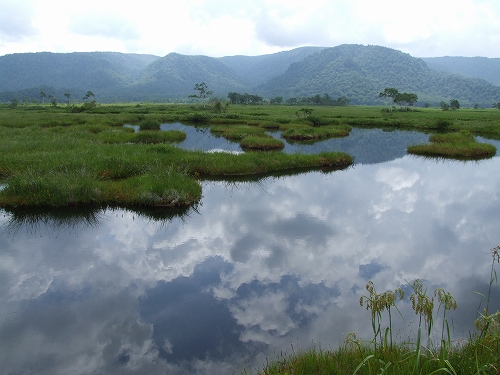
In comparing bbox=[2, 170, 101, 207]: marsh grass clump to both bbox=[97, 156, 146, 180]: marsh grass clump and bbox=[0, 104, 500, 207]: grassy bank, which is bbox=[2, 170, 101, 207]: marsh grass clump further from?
bbox=[97, 156, 146, 180]: marsh grass clump

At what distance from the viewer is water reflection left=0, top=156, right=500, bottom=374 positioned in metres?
7.00

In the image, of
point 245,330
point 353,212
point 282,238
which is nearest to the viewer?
point 245,330

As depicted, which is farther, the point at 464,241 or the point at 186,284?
Result: the point at 464,241

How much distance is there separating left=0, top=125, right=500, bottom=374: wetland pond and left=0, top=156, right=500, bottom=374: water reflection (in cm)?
4

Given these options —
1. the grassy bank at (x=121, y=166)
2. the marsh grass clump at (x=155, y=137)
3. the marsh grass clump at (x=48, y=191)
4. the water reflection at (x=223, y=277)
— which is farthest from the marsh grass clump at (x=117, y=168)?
the marsh grass clump at (x=155, y=137)

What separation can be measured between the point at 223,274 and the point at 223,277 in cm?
18

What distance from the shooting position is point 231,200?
16.9 m

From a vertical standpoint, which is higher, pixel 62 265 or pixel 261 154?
pixel 261 154

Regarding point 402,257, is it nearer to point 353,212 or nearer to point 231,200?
point 353,212

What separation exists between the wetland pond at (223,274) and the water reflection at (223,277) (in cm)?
4

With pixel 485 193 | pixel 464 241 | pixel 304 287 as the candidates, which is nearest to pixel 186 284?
pixel 304 287

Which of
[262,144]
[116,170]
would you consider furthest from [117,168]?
[262,144]

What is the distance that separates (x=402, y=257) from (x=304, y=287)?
3.94m

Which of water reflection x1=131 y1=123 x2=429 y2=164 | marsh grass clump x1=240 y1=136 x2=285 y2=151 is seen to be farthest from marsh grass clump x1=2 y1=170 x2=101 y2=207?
marsh grass clump x1=240 y1=136 x2=285 y2=151
